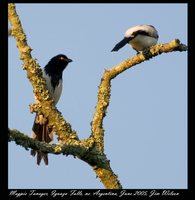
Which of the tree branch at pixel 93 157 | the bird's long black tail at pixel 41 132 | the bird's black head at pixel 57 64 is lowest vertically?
the tree branch at pixel 93 157

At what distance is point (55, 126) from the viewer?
19.3ft

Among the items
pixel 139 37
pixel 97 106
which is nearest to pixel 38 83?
pixel 97 106

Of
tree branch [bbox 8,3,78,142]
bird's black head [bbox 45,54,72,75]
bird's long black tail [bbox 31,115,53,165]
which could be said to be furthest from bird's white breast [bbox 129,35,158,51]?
tree branch [bbox 8,3,78,142]

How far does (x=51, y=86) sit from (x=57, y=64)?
0.83 m

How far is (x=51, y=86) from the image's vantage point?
9.00 metres

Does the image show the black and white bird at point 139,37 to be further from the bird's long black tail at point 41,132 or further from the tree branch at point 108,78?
the tree branch at point 108,78

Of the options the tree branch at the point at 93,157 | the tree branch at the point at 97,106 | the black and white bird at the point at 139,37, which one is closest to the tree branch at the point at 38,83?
the tree branch at the point at 97,106

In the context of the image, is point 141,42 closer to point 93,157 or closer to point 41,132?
point 41,132

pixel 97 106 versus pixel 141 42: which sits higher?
pixel 141 42

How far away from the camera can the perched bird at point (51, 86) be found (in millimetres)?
7293

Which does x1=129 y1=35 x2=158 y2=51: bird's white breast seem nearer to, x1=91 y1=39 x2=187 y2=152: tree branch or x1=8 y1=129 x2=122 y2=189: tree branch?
x1=91 y1=39 x2=187 y2=152: tree branch

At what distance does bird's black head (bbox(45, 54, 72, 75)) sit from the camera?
9.50m

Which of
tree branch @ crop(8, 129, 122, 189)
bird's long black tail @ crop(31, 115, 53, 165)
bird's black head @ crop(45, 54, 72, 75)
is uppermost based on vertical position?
bird's black head @ crop(45, 54, 72, 75)
